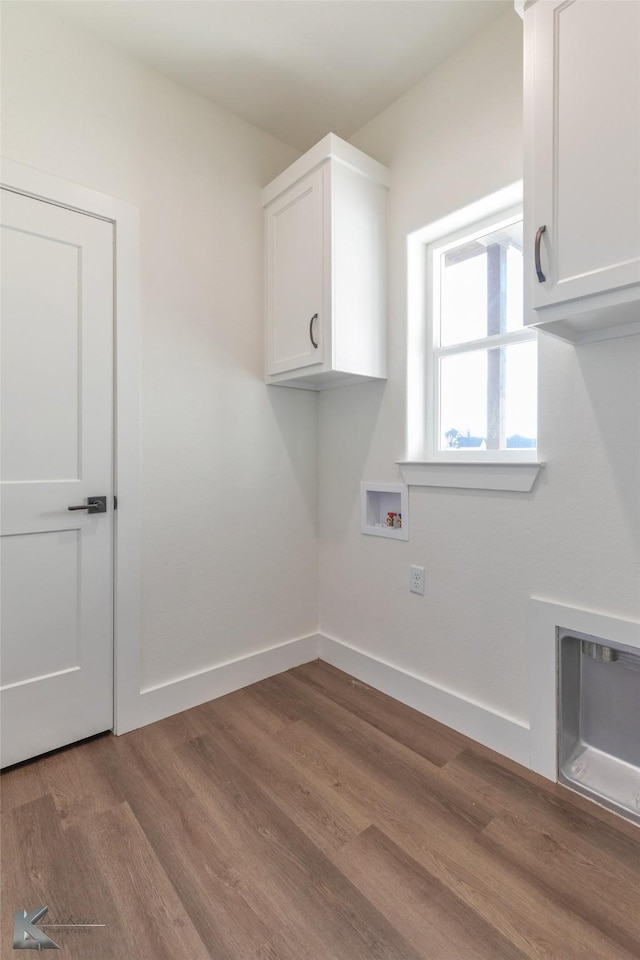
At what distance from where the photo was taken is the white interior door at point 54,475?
161 centimetres

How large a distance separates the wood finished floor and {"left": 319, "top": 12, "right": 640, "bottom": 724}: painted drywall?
39 centimetres

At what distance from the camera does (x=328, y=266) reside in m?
1.91

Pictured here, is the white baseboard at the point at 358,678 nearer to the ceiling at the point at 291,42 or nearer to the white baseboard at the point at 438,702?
the white baseboard at the point at 438,702

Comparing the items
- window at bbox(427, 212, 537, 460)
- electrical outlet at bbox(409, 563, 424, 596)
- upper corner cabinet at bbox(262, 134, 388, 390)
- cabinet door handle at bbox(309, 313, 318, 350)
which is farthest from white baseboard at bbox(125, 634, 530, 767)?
cabinet door handle at bbox(309, 313, 318, 350)

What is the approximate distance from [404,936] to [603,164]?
192 cm

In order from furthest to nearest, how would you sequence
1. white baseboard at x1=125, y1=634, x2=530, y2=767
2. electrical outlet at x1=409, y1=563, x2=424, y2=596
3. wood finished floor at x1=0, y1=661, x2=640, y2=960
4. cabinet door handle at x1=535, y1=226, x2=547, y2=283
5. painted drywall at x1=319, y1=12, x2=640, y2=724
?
electrical outlet at x1=409, y1=563, x2=424, y2=596
white baseboard at x1=125, y1=634, x2=530, y2=767
painted drywall at x1=319, y1=12, x2=640, y2=724
cabinet door handle at x1=535, y1=226, x2=547, y2=283
wood finished floor at x1=0, y1=661, x2=640, y2=960

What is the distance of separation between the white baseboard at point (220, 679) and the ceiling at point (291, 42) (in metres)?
2.57

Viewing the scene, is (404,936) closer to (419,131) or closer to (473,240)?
(473,240)

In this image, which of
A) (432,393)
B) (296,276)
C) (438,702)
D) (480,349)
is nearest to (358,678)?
(438,702)

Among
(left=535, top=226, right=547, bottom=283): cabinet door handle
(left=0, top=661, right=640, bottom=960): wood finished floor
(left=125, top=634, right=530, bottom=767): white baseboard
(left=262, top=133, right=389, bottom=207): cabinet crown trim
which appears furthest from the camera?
(left=262, top=133, right=389, bottom=207): cabinet crown trim

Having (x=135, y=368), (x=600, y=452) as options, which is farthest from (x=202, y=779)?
(x=600, y=452)

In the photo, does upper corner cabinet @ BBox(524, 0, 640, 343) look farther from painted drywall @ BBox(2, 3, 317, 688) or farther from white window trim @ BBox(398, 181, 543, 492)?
painted drywall @ BBox(2, 3, 317, 688)

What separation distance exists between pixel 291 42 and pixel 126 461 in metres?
1.76

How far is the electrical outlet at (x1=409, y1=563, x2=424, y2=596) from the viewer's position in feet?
6.58
